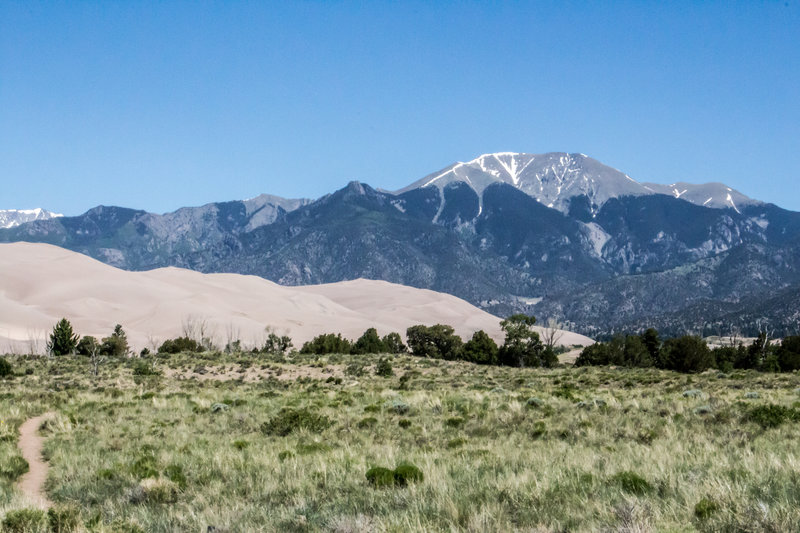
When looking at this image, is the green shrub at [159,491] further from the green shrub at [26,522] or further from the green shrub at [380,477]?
the green shrub at [380,477]

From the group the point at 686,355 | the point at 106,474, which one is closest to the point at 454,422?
the point at 106,474

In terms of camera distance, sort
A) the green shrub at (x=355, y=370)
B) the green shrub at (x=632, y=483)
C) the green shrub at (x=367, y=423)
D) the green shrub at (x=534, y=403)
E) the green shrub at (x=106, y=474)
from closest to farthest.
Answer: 1. the green shrub at (x=632, y=483)
2. the green shrub at (x=106, y=474)
3. the green shrub at (x=367, y=423)
4. the green shrub at (x=534, y=403)
5. the green shrub at (x=355, y=370)

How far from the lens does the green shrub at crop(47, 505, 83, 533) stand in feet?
23.6

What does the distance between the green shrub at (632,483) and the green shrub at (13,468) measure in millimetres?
11084

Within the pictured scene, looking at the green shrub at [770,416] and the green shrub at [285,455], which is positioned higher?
the green shrub at [770,416]

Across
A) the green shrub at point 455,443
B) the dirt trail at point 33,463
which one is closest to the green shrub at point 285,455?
the green shrub at point 455,443

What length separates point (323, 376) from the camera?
46.4 meters

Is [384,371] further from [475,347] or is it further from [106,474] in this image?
[106,474]

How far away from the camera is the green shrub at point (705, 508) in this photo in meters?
6.15

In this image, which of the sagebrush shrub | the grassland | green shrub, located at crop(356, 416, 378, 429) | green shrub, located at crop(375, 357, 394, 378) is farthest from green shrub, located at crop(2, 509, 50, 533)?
green shrub, located at crop(375, 357, 394, 378)

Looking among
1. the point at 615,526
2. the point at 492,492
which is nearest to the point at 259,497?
the point at 492,492

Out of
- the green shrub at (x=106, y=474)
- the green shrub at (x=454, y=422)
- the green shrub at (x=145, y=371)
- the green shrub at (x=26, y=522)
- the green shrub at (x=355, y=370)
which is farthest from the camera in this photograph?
the green shrub at (x=355, y=370)

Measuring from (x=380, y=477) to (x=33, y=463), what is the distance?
9051 millimetres

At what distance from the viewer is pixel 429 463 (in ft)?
33.4
